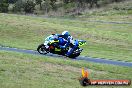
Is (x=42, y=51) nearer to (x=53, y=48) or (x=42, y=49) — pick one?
(x=42, y=49)

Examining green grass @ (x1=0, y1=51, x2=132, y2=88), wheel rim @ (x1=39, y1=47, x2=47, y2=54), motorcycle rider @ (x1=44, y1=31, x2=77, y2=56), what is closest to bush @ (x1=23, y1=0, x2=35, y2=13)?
wheel rim @ (x1=39, y1=47, x2=47, y2=54)

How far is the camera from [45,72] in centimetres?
1944

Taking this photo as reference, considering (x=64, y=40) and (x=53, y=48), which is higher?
(x=64, y=40)

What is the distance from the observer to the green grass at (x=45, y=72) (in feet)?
57.2

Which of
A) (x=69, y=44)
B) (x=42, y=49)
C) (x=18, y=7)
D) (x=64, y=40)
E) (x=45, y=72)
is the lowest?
(x=18, y=7)

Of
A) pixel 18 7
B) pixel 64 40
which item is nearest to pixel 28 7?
pixel 18 7

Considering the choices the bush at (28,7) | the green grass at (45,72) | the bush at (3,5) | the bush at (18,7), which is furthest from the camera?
the bush at (18,7)

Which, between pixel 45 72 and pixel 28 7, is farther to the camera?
pixel 28 7

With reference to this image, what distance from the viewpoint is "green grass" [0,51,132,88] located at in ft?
57.2

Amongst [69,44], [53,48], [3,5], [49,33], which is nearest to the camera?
[69,44]

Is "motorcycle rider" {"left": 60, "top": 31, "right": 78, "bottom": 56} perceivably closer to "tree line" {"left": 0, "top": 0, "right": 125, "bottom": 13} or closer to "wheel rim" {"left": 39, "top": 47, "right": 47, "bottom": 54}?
"wheel rim" {"left": 39, "top": 47, "right": 47, "bottom": 54}

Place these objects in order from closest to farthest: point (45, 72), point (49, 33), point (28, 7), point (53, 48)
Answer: point (45, 72)
point (53, 48)
point (49, 33)
point (28, 7)

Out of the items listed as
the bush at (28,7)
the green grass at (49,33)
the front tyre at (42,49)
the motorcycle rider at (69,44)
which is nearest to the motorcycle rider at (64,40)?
the motorcycle rider at (69,44)

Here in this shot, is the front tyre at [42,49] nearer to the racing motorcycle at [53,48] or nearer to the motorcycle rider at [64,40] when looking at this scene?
the racing motorcycle at [53,48]
